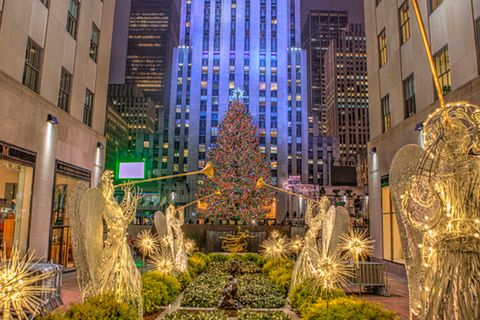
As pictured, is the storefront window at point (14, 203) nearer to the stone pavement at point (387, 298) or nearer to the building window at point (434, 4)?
the stone pavement at point (387, 298)

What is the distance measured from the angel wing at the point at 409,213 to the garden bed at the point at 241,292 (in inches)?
237

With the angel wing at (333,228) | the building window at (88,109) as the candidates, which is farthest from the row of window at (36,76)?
the angel wing at (333,228)

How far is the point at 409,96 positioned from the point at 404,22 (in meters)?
4.08

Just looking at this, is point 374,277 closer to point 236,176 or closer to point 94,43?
point 94,43

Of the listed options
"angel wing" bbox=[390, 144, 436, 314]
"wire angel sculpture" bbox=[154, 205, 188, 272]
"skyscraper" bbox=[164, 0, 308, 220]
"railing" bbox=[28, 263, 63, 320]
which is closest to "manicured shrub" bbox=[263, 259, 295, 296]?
"wire angel sculpture" bbox=[154, 205, 188, 272]

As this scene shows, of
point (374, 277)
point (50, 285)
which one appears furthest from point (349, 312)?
point (50, 285)

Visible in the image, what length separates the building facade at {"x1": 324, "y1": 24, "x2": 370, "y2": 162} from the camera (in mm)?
148375

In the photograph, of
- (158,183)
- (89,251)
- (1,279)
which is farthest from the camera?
(158,183)

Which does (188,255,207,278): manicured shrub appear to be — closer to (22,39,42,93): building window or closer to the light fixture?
the light fixture

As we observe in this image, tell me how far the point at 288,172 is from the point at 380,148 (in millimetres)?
50419

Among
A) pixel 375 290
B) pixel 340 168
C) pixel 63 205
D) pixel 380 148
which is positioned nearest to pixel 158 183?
pixel 340 168

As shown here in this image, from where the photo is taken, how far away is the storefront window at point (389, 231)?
57.5 feet

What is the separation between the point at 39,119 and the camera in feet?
49.2

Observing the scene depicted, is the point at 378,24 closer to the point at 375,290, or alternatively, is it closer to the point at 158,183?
the point at 375,290
